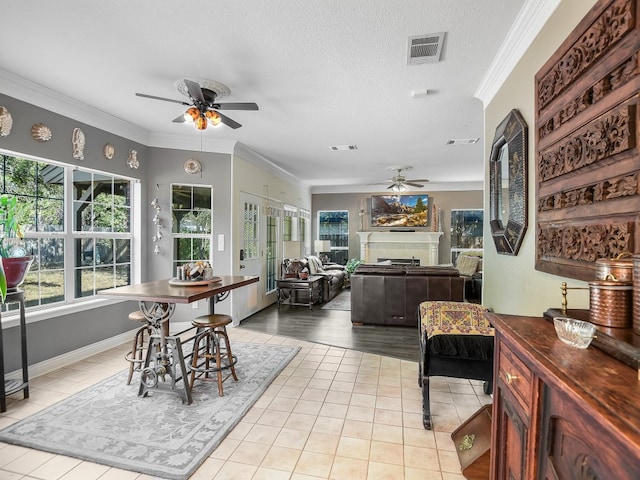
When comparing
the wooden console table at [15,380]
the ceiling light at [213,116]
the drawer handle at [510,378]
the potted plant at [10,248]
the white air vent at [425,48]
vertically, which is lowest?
the wooden console table at [15,380]

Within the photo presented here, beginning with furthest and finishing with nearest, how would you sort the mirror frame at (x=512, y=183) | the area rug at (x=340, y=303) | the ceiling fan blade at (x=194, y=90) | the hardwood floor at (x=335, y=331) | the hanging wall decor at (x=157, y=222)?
the area rug at (x=340, y=303)
the hanging wall decor at (x=157, y=222)
the hardwood floor at (x=335, y=331)
the ceiling fan blade at (x=194, y=90)
the mirror frame at (x=512, y=183)

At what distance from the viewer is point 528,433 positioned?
0.99 m

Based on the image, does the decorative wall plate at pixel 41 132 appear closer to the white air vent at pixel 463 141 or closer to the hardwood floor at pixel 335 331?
the hardwood floor at pixel 335 331

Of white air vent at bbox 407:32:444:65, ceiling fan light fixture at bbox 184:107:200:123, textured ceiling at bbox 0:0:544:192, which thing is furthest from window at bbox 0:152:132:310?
white air vent at bbox 407:32:444:65

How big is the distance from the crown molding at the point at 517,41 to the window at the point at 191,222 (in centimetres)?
365

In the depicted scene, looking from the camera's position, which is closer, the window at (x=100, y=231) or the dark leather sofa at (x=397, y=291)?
the window at (x=100, y=231)

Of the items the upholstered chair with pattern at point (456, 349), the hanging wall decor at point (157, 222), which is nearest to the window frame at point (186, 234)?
the hanging wall decor at point (157, 222)

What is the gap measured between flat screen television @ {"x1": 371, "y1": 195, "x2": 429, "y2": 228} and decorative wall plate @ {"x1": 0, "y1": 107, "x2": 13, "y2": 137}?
7308 mm

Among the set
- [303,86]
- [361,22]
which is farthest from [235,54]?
[361,22]

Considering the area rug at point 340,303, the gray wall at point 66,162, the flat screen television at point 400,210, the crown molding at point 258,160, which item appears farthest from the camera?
the flat screen television at point 400,210

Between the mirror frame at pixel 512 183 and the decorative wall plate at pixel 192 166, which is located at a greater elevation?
the decorative wall plate at pixel 192 166

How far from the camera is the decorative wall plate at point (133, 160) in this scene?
427 centimetres

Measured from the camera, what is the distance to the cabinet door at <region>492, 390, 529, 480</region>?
106cm

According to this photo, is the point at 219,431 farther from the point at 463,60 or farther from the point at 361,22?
the point at 463,60
